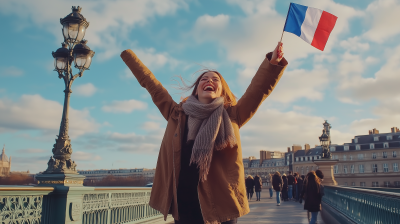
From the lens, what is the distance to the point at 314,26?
400cm

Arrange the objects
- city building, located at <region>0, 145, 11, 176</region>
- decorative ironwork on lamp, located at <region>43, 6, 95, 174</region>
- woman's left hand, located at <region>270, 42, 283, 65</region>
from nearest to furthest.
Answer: woman's left hand, located at <region>270, 42, 283, 65</region>
decorative ironwork on lamp, located at <region>43, 6, 95, 174</region>
city building, located at <region>0, 145, 11, 176</region>

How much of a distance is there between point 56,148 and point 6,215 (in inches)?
80.7

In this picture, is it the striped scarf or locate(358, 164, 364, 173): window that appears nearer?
the striped scarf

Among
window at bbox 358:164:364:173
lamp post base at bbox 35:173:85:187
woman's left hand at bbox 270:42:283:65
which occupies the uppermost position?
woman's left hand at bbox 270:42:283:65

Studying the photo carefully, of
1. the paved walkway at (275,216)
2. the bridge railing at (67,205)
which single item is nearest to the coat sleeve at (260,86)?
the bridge railing at (67,205)

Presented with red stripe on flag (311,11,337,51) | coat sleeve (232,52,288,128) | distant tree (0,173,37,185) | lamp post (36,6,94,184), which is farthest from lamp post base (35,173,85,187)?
distant tree (0,173,37,185)

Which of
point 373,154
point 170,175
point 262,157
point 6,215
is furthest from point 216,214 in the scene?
point 262,157

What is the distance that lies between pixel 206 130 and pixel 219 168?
12.0 inches

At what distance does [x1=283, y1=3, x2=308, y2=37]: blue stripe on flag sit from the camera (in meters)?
3.88

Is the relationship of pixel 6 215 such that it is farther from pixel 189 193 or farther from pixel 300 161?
pixel 300 161

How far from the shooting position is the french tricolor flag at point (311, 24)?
13.0 ft

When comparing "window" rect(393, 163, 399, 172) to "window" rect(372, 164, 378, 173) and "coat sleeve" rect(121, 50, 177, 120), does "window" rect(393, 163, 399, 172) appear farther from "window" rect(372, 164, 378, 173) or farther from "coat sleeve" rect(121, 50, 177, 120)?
"coat sleeve" rect(121, 50, 177, 120)

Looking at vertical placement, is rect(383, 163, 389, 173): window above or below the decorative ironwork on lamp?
below

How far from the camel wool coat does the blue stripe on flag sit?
4.22 ft
